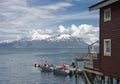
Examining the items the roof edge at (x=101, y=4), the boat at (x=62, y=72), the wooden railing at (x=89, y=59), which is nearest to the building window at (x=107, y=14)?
the roof edge at (x=101, y=4)

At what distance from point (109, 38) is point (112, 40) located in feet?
2.17

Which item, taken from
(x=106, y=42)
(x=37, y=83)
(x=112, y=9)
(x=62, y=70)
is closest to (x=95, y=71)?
(x=106, y=42)

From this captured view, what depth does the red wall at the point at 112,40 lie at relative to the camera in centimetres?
2825

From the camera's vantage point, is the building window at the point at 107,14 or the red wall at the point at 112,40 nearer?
the red wall at the point at 112,40

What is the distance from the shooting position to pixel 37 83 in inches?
3145

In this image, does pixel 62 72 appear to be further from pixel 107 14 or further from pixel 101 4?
pixel 101 4

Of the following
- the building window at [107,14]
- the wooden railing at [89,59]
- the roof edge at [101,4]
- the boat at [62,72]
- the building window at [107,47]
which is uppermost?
the roof edge at [101,4]

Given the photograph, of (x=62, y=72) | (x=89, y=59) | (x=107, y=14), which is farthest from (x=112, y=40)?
(x=62, y=72)

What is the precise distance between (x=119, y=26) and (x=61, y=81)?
57933mm

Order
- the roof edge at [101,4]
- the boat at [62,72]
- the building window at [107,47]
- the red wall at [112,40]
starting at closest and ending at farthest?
the red wall at [112,40] < the roof edge at [101,4] < the building window at [107,47] < the boat at [62,72]

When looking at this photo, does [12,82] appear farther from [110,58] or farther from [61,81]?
[110,58]

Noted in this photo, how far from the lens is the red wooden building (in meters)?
28.4

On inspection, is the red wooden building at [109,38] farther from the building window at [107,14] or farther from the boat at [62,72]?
the boat at [62,72]

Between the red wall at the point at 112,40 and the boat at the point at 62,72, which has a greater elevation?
the red wall at the point at 112,40
